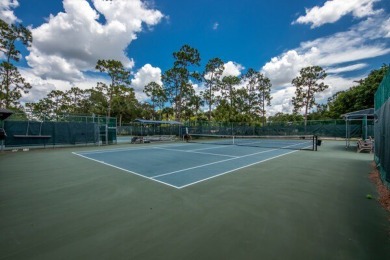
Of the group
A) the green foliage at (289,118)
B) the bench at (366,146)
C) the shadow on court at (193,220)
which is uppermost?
the green foliage at (289,118)

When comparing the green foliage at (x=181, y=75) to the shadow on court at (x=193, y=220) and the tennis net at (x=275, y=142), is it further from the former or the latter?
the shadow on court at (x=193, y=220)

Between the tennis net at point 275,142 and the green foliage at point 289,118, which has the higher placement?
the green foliage at point 289,118

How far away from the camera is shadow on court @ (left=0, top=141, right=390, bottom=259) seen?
250cm

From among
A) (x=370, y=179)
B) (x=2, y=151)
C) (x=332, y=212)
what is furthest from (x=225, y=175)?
(x=2, y=151)

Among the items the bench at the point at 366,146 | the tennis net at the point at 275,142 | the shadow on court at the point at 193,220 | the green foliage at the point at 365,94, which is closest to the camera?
the shadow on court at the point at 193,220

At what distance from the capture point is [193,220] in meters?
3.34

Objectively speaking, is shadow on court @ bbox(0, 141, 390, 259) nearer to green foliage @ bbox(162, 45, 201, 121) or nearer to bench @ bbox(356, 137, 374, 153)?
bench @ bbox(356, 137, 374, 153)

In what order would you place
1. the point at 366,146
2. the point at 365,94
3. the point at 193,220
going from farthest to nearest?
the point at 365,94 < the point at 366,146 < the point at 193,220

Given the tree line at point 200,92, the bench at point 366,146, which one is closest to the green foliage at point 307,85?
the tree line at point 200,92

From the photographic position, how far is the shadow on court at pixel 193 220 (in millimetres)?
2498

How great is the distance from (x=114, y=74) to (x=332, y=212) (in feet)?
116

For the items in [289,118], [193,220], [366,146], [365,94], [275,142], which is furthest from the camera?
[289,118]

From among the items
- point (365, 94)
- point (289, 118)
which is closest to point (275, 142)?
point (365, 94)

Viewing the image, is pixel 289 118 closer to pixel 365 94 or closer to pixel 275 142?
pixel 365 94
